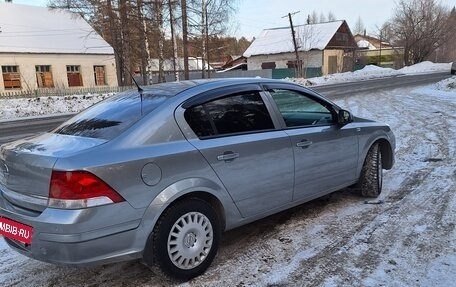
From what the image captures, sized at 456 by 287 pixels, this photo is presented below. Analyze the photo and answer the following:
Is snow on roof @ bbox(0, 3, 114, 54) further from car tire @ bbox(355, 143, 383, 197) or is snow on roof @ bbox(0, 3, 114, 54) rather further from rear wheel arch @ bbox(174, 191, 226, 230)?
rear wheel arch @ bbox(174, 191, 226, 230)

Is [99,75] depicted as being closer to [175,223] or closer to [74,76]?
[74,76]

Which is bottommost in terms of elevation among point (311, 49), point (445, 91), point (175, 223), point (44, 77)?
point (445, 91)

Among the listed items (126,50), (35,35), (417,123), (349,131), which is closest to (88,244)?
(349,131)

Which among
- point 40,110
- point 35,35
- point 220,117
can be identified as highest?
point 35,35

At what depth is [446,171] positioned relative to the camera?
6.44 metres

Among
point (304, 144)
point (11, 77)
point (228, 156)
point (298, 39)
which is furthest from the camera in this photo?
point (298, 39)

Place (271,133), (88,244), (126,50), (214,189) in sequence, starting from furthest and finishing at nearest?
(126,50) < (271,133) < (214,189) < (88,244)

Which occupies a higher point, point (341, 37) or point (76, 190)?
point (341, 37)

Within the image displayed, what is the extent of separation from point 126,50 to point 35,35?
11098mm

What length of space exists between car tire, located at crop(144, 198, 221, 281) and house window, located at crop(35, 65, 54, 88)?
38147 mm

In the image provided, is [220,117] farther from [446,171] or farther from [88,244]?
[446,171]

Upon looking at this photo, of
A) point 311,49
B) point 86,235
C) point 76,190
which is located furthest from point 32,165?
point 311,49

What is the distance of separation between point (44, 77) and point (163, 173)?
127ft

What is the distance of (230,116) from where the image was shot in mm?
3992
